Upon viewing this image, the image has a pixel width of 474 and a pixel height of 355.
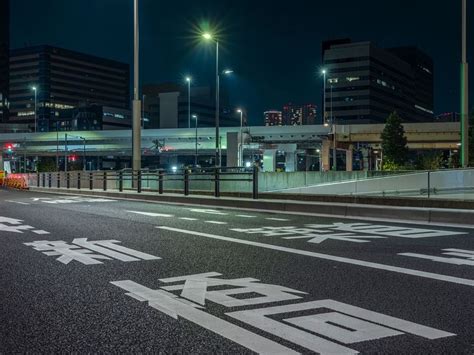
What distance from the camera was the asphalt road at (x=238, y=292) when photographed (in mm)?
4328

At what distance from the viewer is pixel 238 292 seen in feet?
19.8

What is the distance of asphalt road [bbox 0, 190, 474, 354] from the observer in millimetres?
4328

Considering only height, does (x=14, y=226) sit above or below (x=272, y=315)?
below

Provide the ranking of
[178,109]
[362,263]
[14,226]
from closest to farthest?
A: [362,263] → [14,226] → [178,109]

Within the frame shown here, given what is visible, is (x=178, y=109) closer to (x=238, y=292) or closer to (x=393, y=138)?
(x=393, y=138)

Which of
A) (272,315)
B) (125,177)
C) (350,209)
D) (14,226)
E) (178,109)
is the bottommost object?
(14,226)

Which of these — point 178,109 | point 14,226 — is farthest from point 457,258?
point 178,109

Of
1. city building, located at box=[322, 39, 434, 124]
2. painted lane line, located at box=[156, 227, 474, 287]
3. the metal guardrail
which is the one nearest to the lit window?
city building, located at box=[322, 39, 434, 124]

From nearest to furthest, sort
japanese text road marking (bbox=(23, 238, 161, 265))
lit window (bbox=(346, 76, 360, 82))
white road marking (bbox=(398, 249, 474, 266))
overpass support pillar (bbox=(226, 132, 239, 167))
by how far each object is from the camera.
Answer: white road marking (bbox=(398, 249, 474, 266)) → japanese text road marking (bbox=(23, 238, 161, 265)) → overpass support pillar (bbox=(226, 132, 239, 167)) → lit window (bbox=(346, 76, 360, 82))

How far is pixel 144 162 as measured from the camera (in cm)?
17400

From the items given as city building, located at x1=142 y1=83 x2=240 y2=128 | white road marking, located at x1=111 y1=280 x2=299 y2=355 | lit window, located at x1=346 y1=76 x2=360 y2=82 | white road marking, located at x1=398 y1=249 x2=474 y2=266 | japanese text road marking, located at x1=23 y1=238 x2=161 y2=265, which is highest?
lit window, located at x1=346 y1=76 x2=360 y2=82

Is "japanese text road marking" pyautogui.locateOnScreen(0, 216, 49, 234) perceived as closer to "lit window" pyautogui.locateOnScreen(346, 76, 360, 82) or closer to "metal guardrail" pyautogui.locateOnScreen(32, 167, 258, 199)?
"metal guardrail" pyautogui.locateOnScreen(32, 167, 258, 199)

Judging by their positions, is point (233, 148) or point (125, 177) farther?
point (233, 148)

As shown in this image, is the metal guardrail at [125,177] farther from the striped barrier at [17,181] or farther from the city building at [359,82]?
the city building at [359,82]
